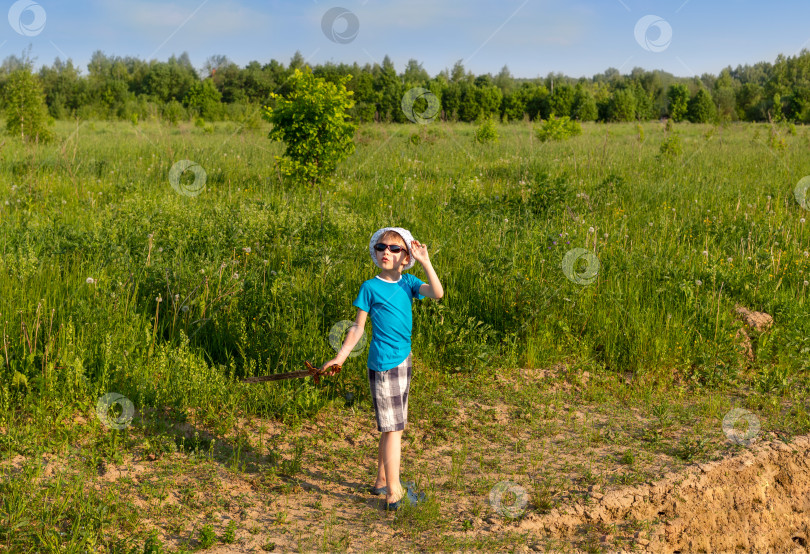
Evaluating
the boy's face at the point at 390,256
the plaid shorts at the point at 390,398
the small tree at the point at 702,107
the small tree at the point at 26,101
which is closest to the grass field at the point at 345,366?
the plaid shorts at the point at 390,398

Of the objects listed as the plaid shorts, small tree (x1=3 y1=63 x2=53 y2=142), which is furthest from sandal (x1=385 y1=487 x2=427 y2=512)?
small tree (x1=3 y1=63 x2=53 y2=142)

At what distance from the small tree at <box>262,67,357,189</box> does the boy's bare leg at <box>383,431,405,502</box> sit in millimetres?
6537

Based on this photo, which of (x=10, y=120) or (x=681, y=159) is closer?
(x=681, y=159)

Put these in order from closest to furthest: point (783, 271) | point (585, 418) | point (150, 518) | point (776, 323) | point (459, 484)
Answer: point (150, 518), point (459, 484), point (585, 418), point (776, 323), point (783, 271)

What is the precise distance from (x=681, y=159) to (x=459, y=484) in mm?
11369

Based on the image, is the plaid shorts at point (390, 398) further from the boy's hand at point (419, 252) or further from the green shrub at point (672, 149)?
the green shrub at point (672, 149)

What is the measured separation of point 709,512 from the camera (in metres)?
3.14

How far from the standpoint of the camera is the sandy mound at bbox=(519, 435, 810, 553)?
117 inches

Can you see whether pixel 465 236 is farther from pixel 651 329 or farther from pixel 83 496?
pixel 83 496

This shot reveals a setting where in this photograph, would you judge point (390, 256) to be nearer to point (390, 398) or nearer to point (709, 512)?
point (390, 398)

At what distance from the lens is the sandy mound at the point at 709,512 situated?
2.97 meters

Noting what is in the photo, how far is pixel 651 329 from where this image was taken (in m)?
4.90

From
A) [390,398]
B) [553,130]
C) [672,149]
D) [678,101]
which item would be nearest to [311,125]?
[390,398]

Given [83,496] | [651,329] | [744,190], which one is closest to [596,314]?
[651,329]
